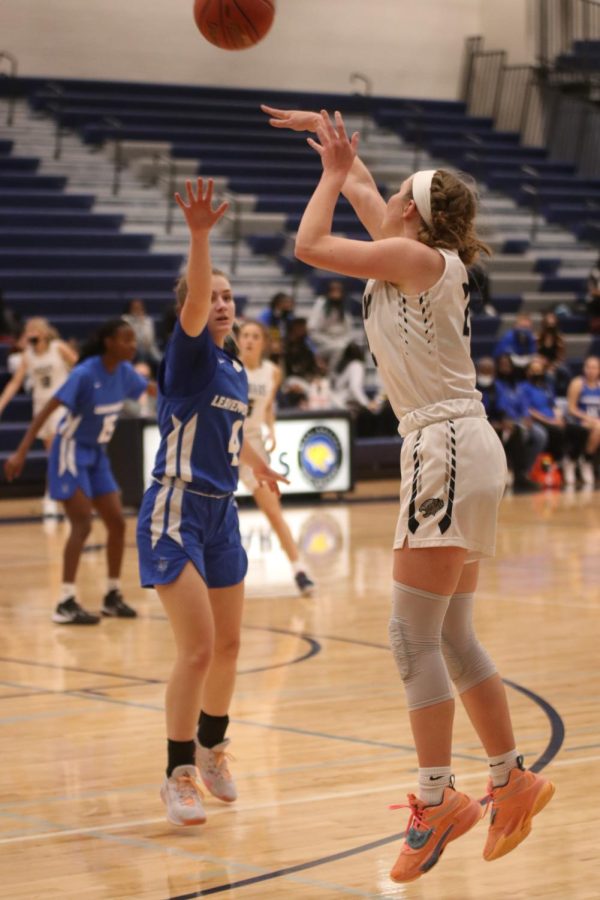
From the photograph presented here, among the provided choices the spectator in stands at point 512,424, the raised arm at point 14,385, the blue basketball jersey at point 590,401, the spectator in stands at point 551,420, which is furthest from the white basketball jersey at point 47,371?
the blue basketball jersey at point 590,401

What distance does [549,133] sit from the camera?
25.2 m

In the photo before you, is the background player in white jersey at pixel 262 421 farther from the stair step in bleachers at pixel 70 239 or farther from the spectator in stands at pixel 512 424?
the stair step in bleachers at pixel 70 239

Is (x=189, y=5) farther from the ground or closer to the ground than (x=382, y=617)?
farther from the ground

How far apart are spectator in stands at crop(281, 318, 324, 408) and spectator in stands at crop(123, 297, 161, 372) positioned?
1.41m

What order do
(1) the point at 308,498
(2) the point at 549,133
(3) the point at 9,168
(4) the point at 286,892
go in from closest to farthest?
(4) the point at 286,892 → (1) the point at 308,498 → (3) the point at 9,168 → (2) the point at 549,133

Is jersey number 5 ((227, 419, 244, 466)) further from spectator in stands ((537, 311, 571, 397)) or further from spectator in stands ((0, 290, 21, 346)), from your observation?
spectator in stands ((537, 311, 571, 397))

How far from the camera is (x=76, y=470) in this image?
27.6 feet

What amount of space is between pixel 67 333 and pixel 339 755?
40.7 ft

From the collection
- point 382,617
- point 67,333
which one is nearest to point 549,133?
point 67,333

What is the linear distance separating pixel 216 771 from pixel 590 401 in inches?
531

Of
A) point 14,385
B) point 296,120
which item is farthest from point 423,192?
point 14,385

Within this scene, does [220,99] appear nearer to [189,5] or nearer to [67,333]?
[189,5]

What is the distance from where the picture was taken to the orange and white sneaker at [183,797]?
4.48 metres

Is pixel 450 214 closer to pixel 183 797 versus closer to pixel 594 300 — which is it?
pixel 183 797
